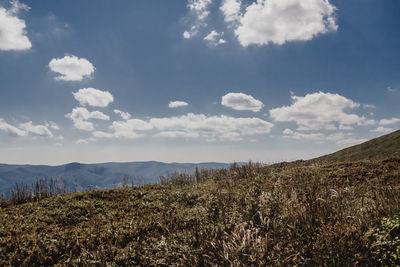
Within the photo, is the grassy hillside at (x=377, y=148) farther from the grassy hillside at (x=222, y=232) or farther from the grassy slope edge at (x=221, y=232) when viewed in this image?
the grassy hillside at (x=222, y=232)

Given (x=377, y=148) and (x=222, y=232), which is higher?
(x=377, y=148)

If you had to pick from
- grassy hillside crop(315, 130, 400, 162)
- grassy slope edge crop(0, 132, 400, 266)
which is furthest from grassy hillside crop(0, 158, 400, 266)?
grassy hillside crop(315, 130, 400, 162)

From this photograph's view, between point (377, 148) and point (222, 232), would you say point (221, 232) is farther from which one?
point (377, 148)

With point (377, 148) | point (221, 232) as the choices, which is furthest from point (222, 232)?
point (377, 148)

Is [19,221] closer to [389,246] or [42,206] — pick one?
[42,206]

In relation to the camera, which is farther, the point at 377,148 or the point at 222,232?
the point at 377,148

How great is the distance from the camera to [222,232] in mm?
5062

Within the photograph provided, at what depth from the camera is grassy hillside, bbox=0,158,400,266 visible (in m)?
3.96

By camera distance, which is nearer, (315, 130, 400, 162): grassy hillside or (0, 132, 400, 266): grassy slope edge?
(0, 132, 400, 266): grassy slope edge

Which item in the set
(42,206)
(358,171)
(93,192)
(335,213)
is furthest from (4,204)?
(358,171)

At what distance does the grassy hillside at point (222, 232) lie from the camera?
156 inches

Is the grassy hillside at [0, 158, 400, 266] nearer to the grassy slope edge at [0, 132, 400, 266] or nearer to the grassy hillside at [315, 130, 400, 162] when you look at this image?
the grassy slope edge at [0, 132, 400, 266]

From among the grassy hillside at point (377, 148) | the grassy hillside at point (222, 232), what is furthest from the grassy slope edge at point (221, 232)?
the grassy hillside at point (377, 148)

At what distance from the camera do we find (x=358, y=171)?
1420 centimetres
